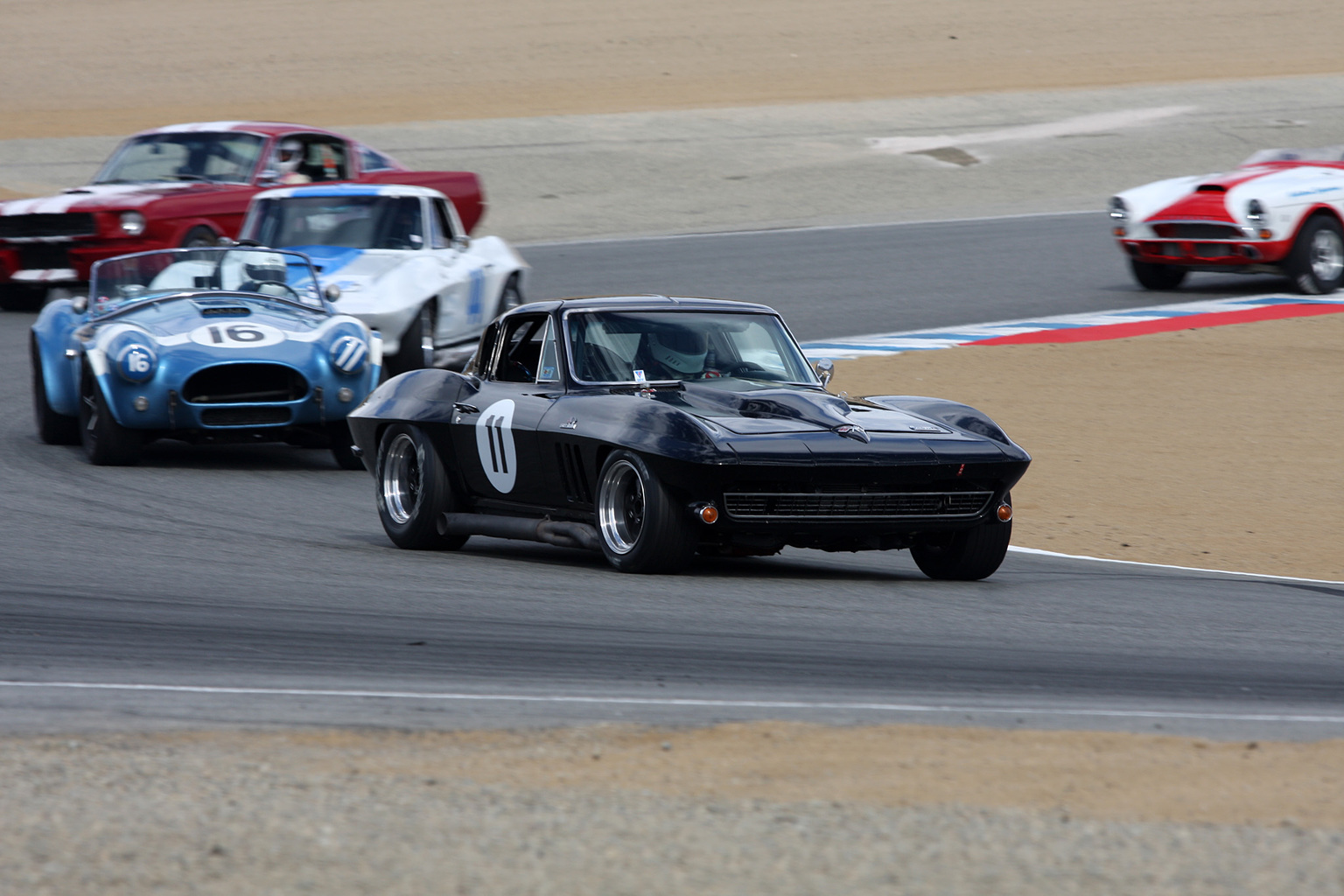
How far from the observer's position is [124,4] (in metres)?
58.0

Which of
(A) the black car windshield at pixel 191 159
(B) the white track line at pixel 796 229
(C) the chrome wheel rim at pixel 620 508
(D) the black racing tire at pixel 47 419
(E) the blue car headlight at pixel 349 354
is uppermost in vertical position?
(C) the chrome wheel rim at pixel 620 508

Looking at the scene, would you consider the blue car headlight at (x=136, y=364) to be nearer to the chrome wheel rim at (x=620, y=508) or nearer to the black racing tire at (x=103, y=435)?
the black racing tire at (x=103, y=435)

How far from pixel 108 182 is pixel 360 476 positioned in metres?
7.60

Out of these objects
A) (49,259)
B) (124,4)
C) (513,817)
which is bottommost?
(124,4)

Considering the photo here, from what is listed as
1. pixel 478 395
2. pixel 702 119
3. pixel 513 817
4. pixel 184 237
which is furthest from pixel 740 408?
pixel 702 119

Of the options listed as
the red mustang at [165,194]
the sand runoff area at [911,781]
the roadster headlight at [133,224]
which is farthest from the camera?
the red mustang at [165,194]

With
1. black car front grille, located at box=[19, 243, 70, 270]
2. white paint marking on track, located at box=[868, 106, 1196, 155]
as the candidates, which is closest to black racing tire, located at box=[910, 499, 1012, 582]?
black car front grille, located at box=[19, 243, 70, 270]

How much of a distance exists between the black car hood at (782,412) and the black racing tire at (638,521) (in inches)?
14.3

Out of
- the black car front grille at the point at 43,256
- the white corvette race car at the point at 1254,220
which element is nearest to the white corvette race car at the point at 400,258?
the black car front grille at the point at 43,256

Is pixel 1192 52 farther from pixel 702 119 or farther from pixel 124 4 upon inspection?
pixel 124 4

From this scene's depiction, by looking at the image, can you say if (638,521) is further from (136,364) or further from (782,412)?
(136,364)

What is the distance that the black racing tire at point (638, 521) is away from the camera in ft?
23.8

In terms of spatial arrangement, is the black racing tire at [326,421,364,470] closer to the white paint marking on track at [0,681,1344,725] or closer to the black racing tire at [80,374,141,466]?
the black racing tire at [80,374,141,466]

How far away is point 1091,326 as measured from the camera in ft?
55.7
